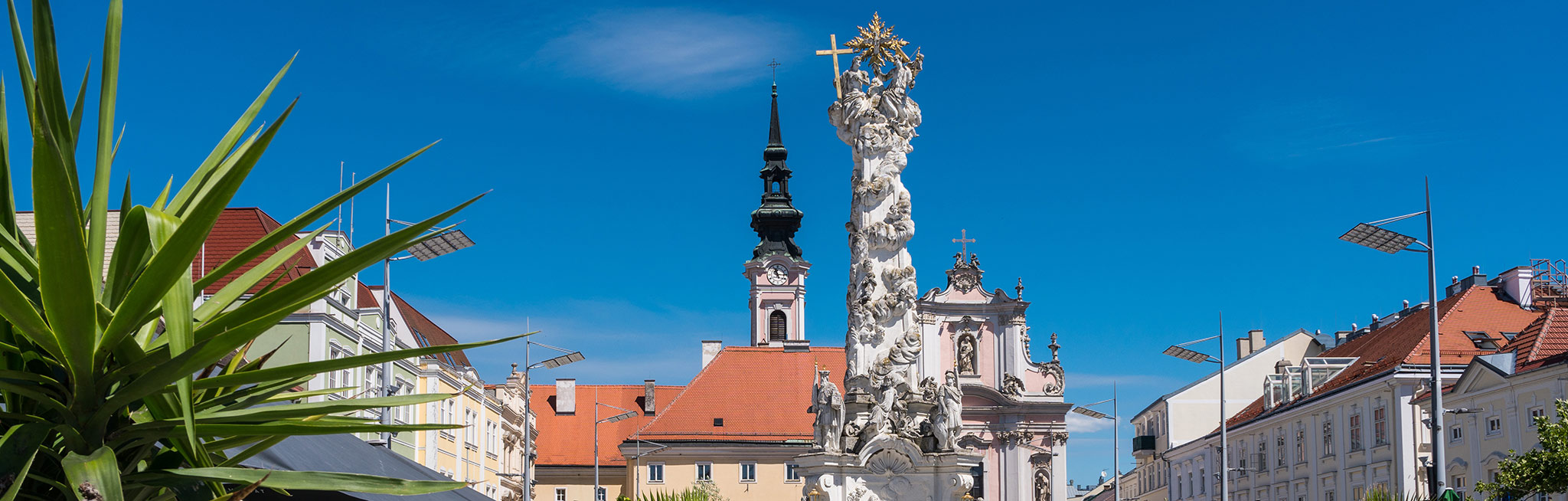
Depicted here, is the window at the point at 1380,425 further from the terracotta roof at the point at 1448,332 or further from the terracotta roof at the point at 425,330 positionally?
the terracotta roof at the point at 425,330

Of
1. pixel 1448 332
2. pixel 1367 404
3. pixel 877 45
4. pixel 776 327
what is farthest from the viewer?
pixel 776 327

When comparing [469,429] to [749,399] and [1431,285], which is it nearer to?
[749,399]

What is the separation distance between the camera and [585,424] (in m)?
67.8

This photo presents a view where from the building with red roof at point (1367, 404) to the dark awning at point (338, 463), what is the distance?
947 inches

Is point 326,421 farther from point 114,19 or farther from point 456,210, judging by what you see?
point 114,19

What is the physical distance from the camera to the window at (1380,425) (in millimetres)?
39094

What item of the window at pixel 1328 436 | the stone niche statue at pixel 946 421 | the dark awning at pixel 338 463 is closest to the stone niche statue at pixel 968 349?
the window at pixel 1328 436

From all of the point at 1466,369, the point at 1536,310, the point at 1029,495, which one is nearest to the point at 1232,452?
the point at 1029,495

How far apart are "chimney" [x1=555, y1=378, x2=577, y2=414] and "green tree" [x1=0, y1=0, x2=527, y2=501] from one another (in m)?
64.6

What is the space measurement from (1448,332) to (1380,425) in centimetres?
349

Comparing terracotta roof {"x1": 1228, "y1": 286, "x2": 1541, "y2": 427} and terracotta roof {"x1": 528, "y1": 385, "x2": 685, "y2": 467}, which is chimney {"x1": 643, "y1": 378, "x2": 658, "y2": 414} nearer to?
terracotta roof {"x1": 528, "y1": 385, "x2": 685, "y2": 467}

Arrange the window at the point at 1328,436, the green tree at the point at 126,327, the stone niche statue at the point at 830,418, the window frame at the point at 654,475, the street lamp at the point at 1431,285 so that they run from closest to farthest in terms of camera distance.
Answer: the green tree at the point at 126,327 → the street lamp at the point at 1431,285 → the stone niche statue at the point at 830,418 → the window at the point at 1328,436 → the window frame at the point at 654,475

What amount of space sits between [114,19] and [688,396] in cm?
5673

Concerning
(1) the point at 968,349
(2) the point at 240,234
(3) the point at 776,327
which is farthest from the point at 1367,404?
(3) the point at 776,327
